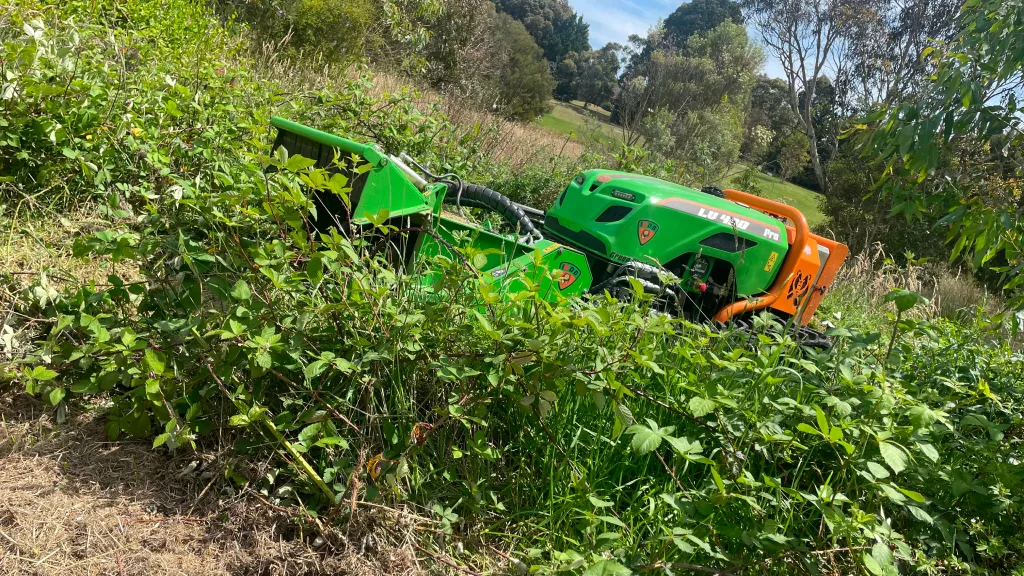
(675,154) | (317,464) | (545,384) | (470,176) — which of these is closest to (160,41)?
(470,176)

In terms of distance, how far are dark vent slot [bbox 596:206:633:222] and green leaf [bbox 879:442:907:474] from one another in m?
2.21

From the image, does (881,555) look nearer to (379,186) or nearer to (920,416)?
(920,416)

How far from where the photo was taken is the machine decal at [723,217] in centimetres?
407

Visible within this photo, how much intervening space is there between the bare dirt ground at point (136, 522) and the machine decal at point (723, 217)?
8.43 ft

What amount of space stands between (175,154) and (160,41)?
1645 mm

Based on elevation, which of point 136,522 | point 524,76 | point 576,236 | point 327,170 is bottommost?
point 136,522

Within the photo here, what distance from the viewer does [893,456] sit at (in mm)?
1968

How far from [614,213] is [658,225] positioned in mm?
254

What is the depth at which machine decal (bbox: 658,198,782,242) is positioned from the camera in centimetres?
407

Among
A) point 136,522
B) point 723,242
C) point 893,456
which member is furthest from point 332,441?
point 723,242

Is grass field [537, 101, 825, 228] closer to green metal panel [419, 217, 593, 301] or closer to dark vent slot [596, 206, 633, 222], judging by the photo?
dark vent slot [596, 206, 633, 222]

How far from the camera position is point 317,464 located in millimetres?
2400

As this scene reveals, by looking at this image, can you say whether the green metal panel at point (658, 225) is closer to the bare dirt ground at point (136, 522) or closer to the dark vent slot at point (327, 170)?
the dark vent slot at point (327, 170)

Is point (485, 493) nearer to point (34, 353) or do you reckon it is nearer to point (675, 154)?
point (34, 353)
